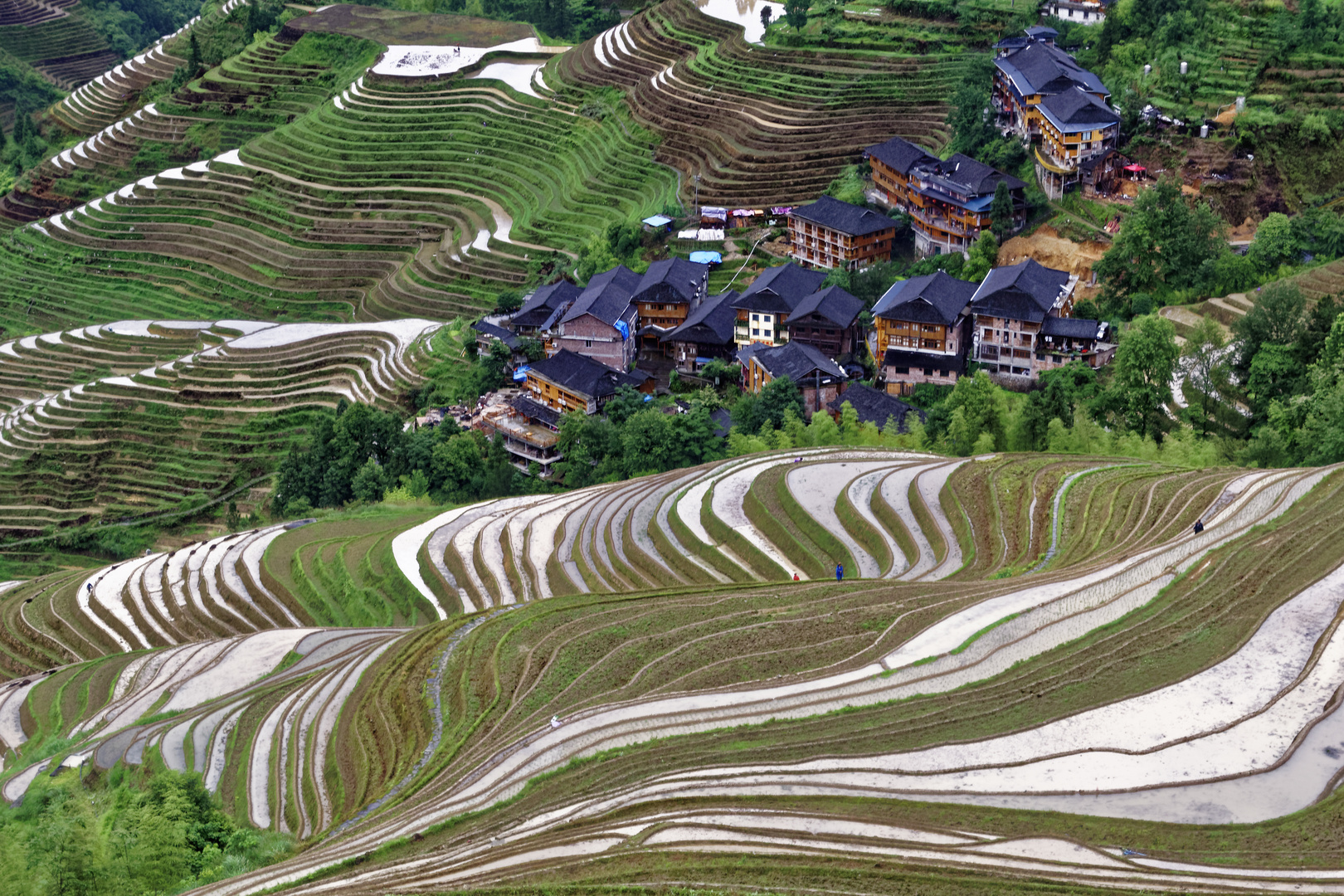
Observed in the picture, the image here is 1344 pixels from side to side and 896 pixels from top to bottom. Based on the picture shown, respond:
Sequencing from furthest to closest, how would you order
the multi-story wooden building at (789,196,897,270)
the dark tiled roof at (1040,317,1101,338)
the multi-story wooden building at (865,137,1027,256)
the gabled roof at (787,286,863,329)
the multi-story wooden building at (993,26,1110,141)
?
the multi-story wooden building at (789,196,897,270)
the multi-story wooden building at (993,26,1110,141)
the multi-story wooden building at (865,137,1027,256)
the gabled roof at (787,286,863,329)
the dark tiled roof at (1040,317,1101,338)

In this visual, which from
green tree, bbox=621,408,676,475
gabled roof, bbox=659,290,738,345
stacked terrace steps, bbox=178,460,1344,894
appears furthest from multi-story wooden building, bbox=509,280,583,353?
stacked terrace steps, bbox=178,460,1344,894

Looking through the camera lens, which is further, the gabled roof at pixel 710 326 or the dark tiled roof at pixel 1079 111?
the gabled roof at pixel 710 326

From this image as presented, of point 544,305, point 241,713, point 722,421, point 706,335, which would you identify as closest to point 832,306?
point 706,335

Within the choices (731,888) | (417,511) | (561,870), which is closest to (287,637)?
(417,511)

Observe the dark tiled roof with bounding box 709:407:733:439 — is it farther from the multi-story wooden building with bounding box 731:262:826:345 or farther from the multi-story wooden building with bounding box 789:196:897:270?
the multi-story wooden building with bounding box 789:196:897:270

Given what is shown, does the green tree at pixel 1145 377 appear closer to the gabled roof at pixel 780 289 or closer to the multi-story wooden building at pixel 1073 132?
the multi-story wooden building at pixel 1073 132

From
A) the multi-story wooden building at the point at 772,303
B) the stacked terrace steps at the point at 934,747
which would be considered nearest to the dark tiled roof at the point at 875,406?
the multi-story wooden building at the point at 772,303
